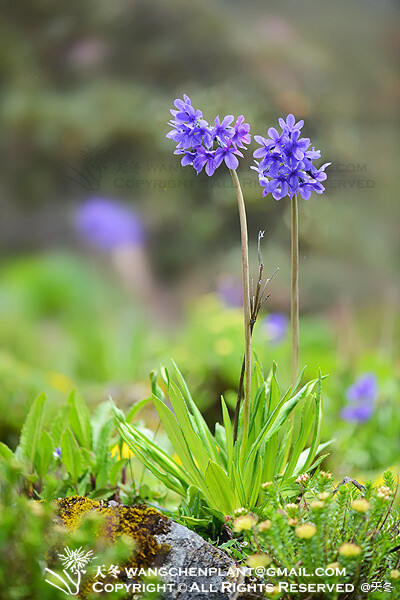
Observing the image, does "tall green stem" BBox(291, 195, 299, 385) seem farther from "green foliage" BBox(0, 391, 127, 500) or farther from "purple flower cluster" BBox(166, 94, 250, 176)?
"green foliage" BBox(0, 391, 127, 500)

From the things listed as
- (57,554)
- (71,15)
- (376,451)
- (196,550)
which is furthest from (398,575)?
(71,15)

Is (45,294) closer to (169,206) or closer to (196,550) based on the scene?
(169,206)

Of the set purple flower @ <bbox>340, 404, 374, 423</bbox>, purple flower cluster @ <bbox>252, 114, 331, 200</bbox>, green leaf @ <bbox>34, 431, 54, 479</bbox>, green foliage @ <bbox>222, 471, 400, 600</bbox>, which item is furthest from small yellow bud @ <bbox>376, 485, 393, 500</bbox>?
purple flower @ <bbox>340, 404, 374, 423</bbox>

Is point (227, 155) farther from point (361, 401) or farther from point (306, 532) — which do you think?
point (361, 401)

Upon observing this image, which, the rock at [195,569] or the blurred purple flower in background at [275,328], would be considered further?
the blurred purple flower in background at [275,328]

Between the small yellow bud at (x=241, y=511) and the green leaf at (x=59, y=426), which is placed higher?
the green leaf at (x=59, y=426)

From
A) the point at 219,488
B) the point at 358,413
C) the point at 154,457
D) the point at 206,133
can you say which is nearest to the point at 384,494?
the point at 219,488

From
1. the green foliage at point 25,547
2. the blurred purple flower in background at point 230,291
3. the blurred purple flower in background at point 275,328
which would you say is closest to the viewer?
the green foliage at point 25,547

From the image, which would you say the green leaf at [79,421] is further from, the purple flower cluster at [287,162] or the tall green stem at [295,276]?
the purple flower cluster at [287,162]

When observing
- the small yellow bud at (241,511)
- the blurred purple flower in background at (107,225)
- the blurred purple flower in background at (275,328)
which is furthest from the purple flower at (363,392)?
the blurred purple flower in background at (107,225)
